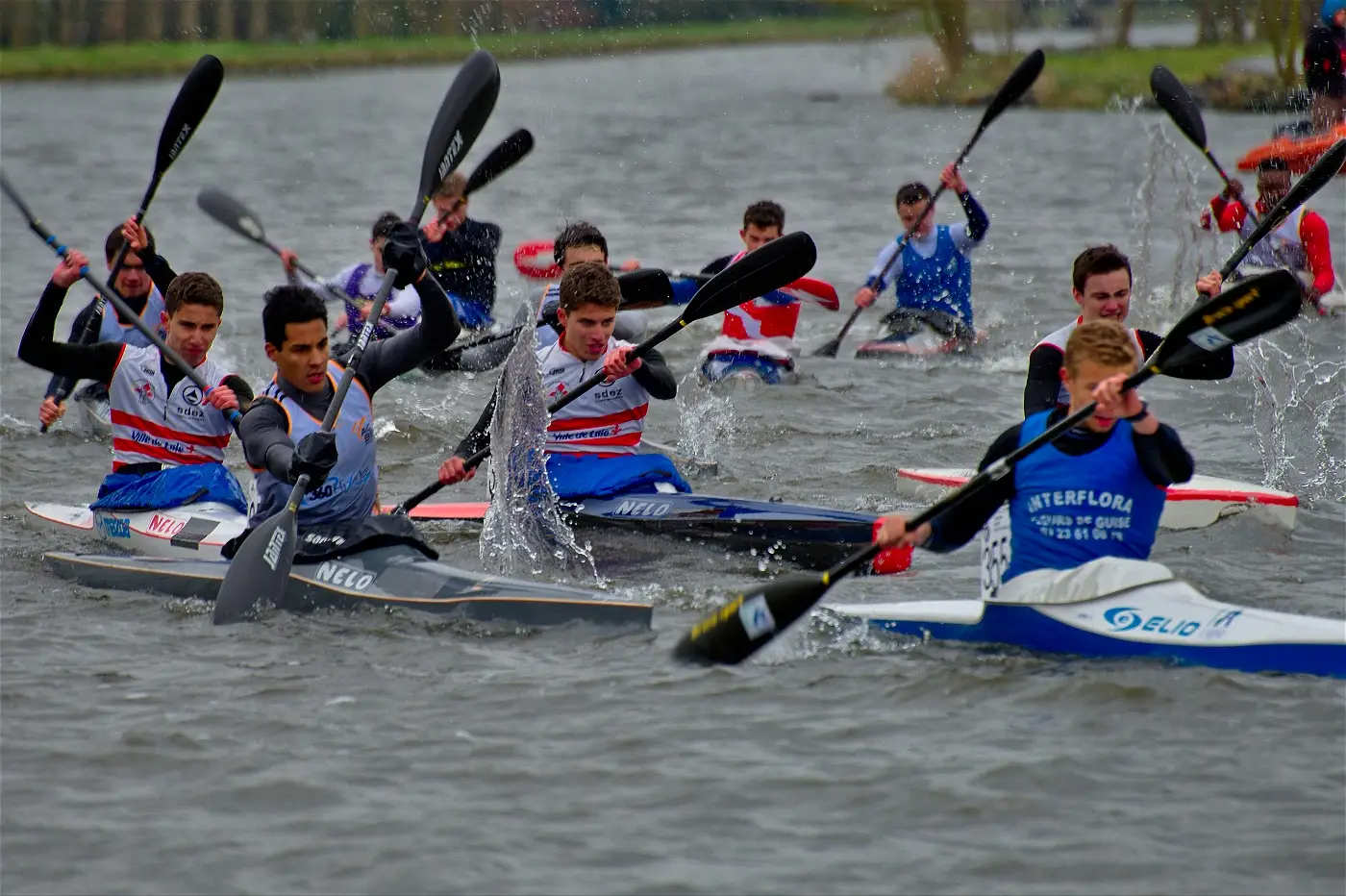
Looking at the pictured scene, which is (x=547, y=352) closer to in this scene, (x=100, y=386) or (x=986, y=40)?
(x=100, y=386)

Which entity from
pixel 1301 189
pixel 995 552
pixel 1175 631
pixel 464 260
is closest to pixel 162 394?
pixel 995 552

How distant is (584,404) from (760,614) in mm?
2065

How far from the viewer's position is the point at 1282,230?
1170 cm

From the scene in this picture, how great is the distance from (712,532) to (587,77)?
142 feet

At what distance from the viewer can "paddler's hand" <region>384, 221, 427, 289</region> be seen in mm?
5992

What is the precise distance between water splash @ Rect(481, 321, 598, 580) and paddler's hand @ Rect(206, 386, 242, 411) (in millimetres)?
1032

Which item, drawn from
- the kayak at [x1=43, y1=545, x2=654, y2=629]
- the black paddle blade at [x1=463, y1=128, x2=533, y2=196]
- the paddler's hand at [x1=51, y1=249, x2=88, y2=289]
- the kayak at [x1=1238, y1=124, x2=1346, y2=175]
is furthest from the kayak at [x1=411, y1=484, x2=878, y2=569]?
the kayak at [x1=1238, y1=124, x2=1346, y2=175]

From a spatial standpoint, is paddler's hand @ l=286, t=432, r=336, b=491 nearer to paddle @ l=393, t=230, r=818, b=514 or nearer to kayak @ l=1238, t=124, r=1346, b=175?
paddle @ l=393, t=230, r=818, b=514

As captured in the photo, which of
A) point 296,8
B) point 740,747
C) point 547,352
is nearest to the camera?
point 740,747

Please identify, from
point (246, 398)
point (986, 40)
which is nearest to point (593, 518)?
point (246, 398)

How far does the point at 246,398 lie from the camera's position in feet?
22.4

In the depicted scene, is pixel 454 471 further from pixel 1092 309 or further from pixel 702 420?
pixel 702 420

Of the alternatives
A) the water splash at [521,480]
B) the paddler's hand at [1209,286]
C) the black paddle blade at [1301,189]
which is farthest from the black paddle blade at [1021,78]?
the water splash at [521,480]

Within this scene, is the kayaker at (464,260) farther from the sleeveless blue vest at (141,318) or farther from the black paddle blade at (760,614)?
the black paddle blade at (760,614)
